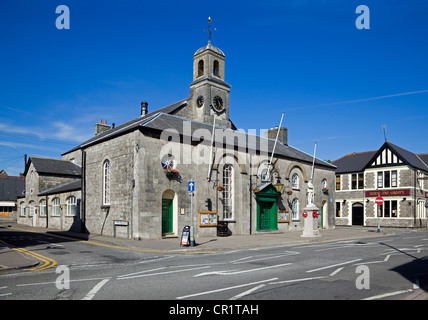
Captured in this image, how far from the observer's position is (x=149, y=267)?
442 inches

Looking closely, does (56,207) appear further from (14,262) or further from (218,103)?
(14,262)

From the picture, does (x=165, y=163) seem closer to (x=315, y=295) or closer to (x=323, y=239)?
(x=323, y=239)

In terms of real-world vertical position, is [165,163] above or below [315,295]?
above

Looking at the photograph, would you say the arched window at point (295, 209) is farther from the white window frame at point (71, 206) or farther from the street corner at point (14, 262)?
the street corner at point (14, 262)

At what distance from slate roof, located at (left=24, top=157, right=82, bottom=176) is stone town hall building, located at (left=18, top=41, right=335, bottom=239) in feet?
0.36

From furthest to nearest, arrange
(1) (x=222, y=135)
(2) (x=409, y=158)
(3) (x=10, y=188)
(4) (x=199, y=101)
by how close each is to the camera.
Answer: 1. (3) (x=10, y=188)
2. (2) (x=409, y=158)
3. (4) (x=199, y=101)
4. (1) (x=222, y=135)

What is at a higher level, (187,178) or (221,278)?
(187,178)

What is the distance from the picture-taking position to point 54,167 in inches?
1436

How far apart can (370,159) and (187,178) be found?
3214cm

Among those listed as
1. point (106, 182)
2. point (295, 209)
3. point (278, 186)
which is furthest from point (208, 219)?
point (295, 209)

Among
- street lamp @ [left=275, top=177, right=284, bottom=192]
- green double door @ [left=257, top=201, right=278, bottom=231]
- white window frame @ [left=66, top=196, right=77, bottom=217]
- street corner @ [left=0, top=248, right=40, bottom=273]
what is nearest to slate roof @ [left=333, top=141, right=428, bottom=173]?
street lamp @ [left=275, top=177, right=284, bottom=192]

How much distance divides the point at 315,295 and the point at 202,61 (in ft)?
86.6

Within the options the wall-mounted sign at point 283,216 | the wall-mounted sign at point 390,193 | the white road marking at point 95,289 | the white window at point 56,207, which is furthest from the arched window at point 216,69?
the wall-mounted sign at point 390,193

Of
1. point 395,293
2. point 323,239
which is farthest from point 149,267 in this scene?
point 323,239
